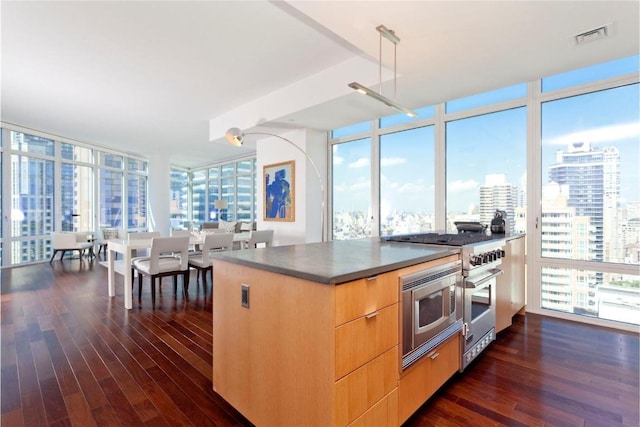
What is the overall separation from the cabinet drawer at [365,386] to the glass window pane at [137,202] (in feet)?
32.6

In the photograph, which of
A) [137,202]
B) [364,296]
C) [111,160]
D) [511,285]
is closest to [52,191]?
[111,160]

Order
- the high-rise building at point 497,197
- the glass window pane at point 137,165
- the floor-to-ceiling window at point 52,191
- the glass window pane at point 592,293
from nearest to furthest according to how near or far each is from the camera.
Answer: the glass window pane at point 592,293, the high-rise building at point 497,197, the floor-to-ceiling window at point 52,191, the glass window pane at point 137,165

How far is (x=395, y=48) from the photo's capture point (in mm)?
2535

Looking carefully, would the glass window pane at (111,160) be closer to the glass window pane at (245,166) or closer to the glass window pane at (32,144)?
the glass window pane at (32,144)

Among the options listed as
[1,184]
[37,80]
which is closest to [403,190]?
[37,80]

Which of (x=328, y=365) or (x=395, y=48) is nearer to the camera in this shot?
(x=328, y=365)

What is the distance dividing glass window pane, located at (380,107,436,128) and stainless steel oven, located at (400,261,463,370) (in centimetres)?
311

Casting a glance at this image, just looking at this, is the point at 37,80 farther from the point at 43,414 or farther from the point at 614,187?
the point at 614,187

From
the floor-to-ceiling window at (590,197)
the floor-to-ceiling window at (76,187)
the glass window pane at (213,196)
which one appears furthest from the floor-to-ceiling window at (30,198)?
the floor-to-ceiling window at (590,197)

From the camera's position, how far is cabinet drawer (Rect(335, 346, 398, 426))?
123cm

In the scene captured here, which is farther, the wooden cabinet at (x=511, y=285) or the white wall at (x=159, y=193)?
the white wall at (x=159, y=193)

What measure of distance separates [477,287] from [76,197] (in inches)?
362

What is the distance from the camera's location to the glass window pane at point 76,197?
7.35 meters

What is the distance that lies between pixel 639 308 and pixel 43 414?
4.87 m
